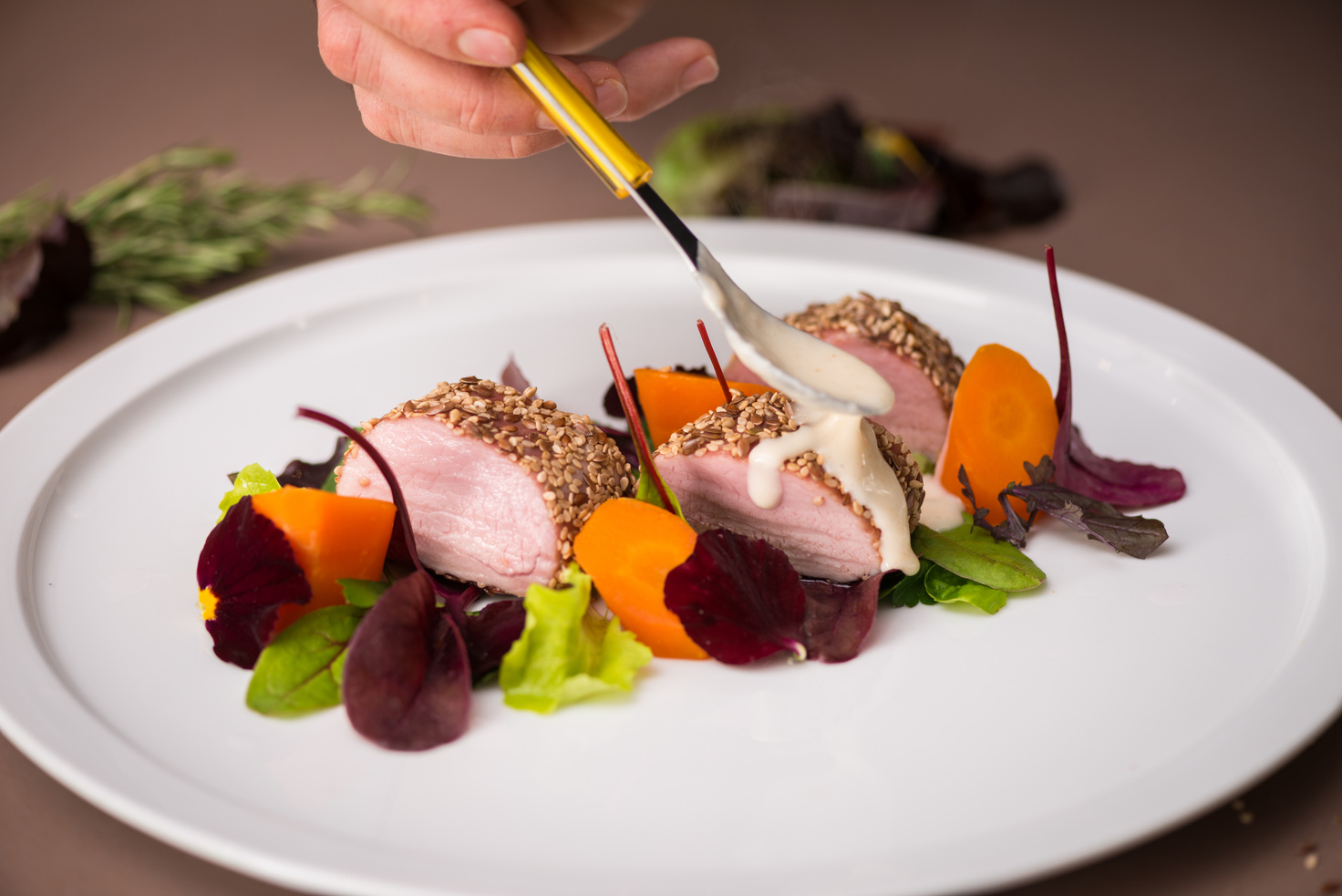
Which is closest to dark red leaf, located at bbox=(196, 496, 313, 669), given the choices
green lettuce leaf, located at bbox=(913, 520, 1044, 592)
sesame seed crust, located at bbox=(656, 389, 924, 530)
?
sesame seed crust, located at bbox=(656, 389, 924, 530)

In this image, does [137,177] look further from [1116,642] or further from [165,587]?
[1116,642]

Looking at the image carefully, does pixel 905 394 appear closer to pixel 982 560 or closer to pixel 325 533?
pixel 982 560

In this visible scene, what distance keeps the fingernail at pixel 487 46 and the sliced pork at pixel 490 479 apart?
0.74 metres

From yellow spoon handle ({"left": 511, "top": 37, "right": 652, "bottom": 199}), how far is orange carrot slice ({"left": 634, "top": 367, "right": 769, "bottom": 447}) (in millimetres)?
649

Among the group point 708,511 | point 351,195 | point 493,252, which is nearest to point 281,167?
point 351,195

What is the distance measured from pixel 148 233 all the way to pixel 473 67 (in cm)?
245

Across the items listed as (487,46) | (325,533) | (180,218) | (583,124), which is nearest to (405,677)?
(325,533)

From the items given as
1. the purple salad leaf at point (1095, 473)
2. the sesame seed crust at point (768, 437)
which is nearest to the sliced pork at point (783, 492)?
the sesame seed crust at point (768, 437)

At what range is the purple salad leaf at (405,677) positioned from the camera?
6.70 ft

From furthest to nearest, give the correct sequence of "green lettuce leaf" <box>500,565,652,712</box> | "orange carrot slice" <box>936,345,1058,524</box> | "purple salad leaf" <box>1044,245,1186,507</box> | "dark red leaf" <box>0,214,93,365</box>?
"dark red leaf" <box>0,214,93,365</box> < "purple salad leaf" <box>1044,245,1186,507</box> < "orange carrot slice" <box>936,345,1058,524</box> < "green lettuce leaf" <box>500,565,652,712</box>

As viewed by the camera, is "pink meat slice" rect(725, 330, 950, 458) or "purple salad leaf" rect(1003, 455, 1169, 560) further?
"pink meat slice" rect(725, 330, 950, 458)

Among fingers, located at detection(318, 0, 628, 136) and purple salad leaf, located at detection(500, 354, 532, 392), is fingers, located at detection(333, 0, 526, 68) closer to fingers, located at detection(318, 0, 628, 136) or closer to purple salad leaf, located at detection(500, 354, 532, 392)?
fingers, located at detection(318, 0, 628, 136)

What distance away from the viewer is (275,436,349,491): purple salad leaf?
9.34 ft

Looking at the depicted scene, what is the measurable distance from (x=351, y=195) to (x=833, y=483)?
294 centimetres
